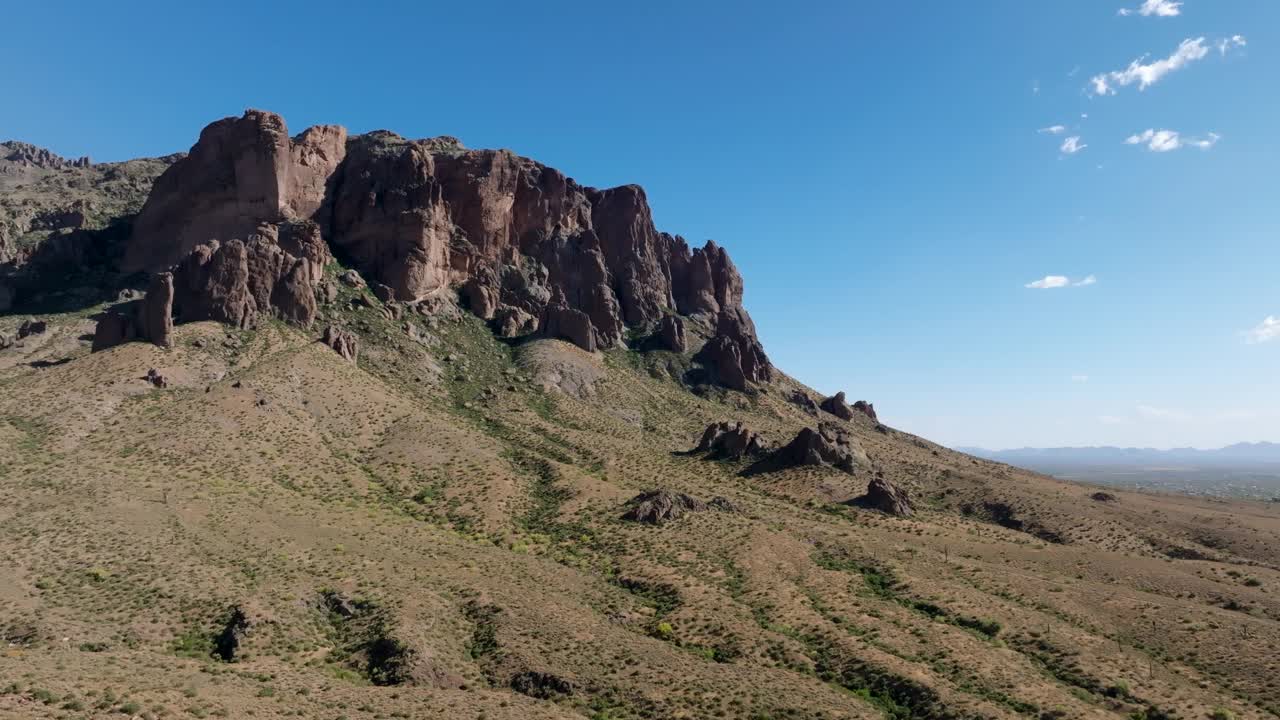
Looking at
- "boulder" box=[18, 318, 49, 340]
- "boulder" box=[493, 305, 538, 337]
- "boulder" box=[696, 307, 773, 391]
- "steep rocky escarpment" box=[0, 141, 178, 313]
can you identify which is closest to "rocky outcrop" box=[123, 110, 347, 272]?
"steep rocky escarpment" box=[0, 141, 178, 313]

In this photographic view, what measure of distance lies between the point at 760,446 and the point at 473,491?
1734 inches

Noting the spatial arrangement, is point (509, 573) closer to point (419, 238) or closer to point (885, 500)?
point (885, 500)

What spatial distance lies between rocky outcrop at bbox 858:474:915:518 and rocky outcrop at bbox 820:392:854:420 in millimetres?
61869

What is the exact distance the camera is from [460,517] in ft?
228

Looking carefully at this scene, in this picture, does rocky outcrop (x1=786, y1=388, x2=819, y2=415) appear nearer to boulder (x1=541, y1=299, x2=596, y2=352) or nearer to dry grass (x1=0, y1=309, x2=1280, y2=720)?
boulder (x1=541, y1=299, x2=596, y2=352)

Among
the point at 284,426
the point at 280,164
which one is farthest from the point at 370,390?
the point at 280,164

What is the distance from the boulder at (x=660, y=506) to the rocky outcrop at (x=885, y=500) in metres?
23.4

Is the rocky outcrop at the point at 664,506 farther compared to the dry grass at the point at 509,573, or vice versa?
the rocky outcrop at the point at 664,506

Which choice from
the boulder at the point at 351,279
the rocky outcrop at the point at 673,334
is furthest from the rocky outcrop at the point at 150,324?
the rocky outcrop at the point at 673,334

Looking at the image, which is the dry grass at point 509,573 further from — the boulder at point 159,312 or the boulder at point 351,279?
the boulder at point 351,279

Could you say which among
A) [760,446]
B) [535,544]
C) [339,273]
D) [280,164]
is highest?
[280,164]

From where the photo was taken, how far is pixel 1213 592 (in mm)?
61562

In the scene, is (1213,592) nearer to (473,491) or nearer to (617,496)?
(617,496)

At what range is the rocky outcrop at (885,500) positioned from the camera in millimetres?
84062
